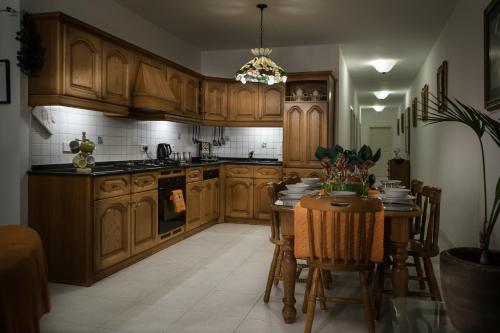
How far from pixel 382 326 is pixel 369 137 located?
15.0 m

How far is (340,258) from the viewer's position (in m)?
2.34

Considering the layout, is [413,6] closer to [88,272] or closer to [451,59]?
[451,59]

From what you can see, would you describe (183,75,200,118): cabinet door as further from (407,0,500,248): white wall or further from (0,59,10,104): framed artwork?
(407,0,500,248): white wall

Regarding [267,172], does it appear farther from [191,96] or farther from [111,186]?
[111,186]

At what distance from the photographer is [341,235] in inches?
91.5

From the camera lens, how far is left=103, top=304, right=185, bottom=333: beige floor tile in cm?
252

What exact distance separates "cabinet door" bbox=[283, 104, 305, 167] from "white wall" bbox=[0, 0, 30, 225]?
11.1ft

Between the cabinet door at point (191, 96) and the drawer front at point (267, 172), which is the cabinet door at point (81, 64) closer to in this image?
the cabinet door at point (191, 96)

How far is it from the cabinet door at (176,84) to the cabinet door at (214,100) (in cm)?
70

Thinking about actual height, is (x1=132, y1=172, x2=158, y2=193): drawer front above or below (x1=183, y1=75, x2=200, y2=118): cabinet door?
below

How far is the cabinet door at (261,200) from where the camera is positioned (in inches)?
230

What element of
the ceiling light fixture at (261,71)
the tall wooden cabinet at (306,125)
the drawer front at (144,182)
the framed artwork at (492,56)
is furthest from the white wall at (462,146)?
the drawer front at (144,182)

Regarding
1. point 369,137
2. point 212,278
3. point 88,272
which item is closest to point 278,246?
point 212,278

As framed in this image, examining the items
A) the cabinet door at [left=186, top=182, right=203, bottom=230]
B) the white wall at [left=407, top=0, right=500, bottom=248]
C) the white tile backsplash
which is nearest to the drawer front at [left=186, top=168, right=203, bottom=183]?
the cabinet door at [left=186, top=182, right=203, bottom=230]
